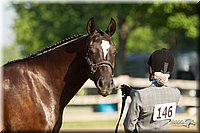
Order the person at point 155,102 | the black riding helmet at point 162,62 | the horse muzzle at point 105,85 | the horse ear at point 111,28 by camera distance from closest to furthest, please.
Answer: the person at point 155,102 < the black riding helmet at point 162,62 < the horse muzzle at point 105,85 < the horse ear at point 111,28

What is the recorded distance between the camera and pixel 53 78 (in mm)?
5758

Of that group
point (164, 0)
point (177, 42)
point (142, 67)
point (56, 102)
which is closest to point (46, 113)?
point (56, 102)

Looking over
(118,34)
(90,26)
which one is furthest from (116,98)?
(118,34)

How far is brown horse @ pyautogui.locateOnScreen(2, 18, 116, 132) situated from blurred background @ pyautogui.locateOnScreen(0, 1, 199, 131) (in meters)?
7.34

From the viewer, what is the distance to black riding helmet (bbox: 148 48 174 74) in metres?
4.19

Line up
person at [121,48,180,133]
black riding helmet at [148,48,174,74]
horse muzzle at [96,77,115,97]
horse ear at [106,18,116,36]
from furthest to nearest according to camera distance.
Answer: horse ear at [106,18,116,36], horse muzzle at [96,77,115,97], black riding helmet at [148,48,174,74], person at [121,48,180,133]

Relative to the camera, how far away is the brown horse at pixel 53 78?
5.43m

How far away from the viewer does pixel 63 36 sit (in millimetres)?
28953

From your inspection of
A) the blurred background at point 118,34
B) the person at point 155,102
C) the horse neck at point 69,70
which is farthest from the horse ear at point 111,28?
the blurred background at point 118,34

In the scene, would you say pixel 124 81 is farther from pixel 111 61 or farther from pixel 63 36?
pixel 63 36

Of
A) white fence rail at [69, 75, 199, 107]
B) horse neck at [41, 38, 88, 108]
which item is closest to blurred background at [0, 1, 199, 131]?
white fence rail at [69, 75, 199, 107]

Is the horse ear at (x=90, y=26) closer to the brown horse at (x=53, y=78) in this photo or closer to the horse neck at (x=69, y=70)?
the brown horse at (x=53, y=78)

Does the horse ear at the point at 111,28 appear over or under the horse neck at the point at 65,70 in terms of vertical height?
over

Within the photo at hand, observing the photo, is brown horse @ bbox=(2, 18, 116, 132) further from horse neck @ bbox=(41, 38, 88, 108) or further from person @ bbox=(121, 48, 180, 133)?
person @ bbox=(121, 48, 180, 133)
